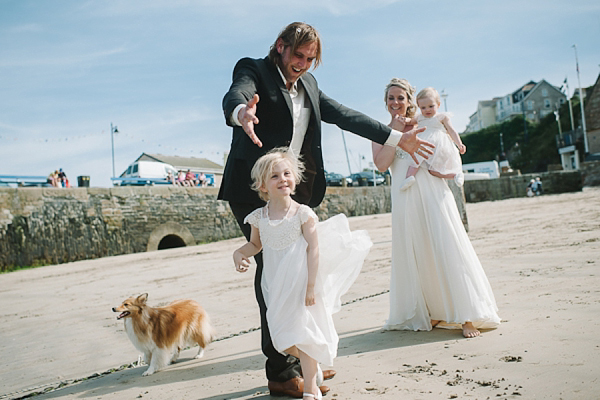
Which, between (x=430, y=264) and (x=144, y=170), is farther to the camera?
(x=144, y=170)

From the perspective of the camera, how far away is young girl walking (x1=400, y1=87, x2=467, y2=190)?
3.90 m

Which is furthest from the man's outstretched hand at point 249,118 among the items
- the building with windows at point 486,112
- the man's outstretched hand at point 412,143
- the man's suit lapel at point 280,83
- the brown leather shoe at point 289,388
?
the building with windows at point 486,112

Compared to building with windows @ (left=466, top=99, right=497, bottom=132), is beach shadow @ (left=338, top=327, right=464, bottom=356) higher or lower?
lower

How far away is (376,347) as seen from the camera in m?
3.36

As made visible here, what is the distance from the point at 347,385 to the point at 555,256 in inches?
184

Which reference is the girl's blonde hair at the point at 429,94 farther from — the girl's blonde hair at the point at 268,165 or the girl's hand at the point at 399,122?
the girl's blonde hair at the point at 268,165

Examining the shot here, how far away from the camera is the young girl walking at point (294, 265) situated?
8.13 ft

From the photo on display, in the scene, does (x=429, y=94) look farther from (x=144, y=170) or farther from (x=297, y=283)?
(x=144, y=170)

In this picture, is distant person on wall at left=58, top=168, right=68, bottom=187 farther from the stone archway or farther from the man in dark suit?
Answer: the man in dark suit

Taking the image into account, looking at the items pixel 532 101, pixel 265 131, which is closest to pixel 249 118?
pixel 265 131

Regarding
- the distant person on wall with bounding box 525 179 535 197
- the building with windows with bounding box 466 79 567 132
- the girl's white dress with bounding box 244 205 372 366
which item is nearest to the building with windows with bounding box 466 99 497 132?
the building with windows with bounding box 466 79 567 132

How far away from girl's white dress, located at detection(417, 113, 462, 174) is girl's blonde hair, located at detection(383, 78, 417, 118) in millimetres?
143

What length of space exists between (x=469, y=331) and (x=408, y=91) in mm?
1922

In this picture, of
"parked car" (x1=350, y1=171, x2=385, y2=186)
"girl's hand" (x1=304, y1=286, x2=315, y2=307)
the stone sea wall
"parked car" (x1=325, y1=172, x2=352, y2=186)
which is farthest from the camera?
"parked car" (x1=325, y1=172, x2=352, y2=186)
